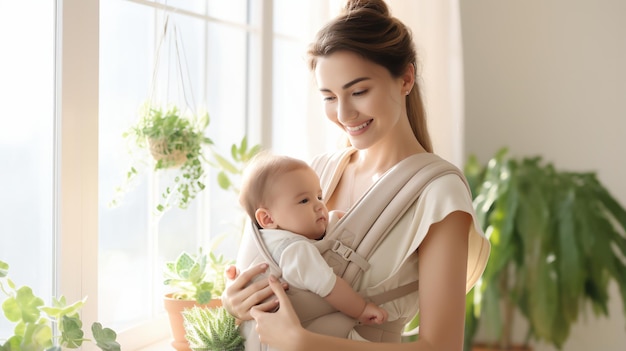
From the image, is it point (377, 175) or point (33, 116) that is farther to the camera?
point (377, 175)

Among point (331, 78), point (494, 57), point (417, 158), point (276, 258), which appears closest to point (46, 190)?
point (276, 258)

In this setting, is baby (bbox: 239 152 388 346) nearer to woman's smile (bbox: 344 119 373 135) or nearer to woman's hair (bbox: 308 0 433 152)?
woman's smile (bbox: 344 119 373 135)

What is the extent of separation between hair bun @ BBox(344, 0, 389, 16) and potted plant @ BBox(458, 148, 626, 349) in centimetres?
208

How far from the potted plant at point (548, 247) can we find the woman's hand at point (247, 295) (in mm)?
2216

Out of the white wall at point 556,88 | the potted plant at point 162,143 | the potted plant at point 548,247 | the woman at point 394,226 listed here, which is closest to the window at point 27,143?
the potted plant at point 162,143

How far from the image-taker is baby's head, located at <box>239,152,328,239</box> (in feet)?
4.73

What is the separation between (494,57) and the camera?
400 centimetres

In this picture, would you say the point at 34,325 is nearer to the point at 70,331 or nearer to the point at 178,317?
the point at 70,331

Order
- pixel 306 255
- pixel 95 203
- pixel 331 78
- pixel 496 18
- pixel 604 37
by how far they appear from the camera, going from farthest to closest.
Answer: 1. pixel 496 18
2. pixel 604 37
3. pixel 95 203
4. pixel 331 78
5. pixel 306 255

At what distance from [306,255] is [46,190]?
0.66m

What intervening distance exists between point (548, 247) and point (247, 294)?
239 cm

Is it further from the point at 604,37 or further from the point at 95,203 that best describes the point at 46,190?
the point at 604,37

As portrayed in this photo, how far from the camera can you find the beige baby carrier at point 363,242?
140 centimetres

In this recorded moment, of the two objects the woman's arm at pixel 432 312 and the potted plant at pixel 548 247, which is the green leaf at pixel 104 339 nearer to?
the woman's arm at pixel 432 312
